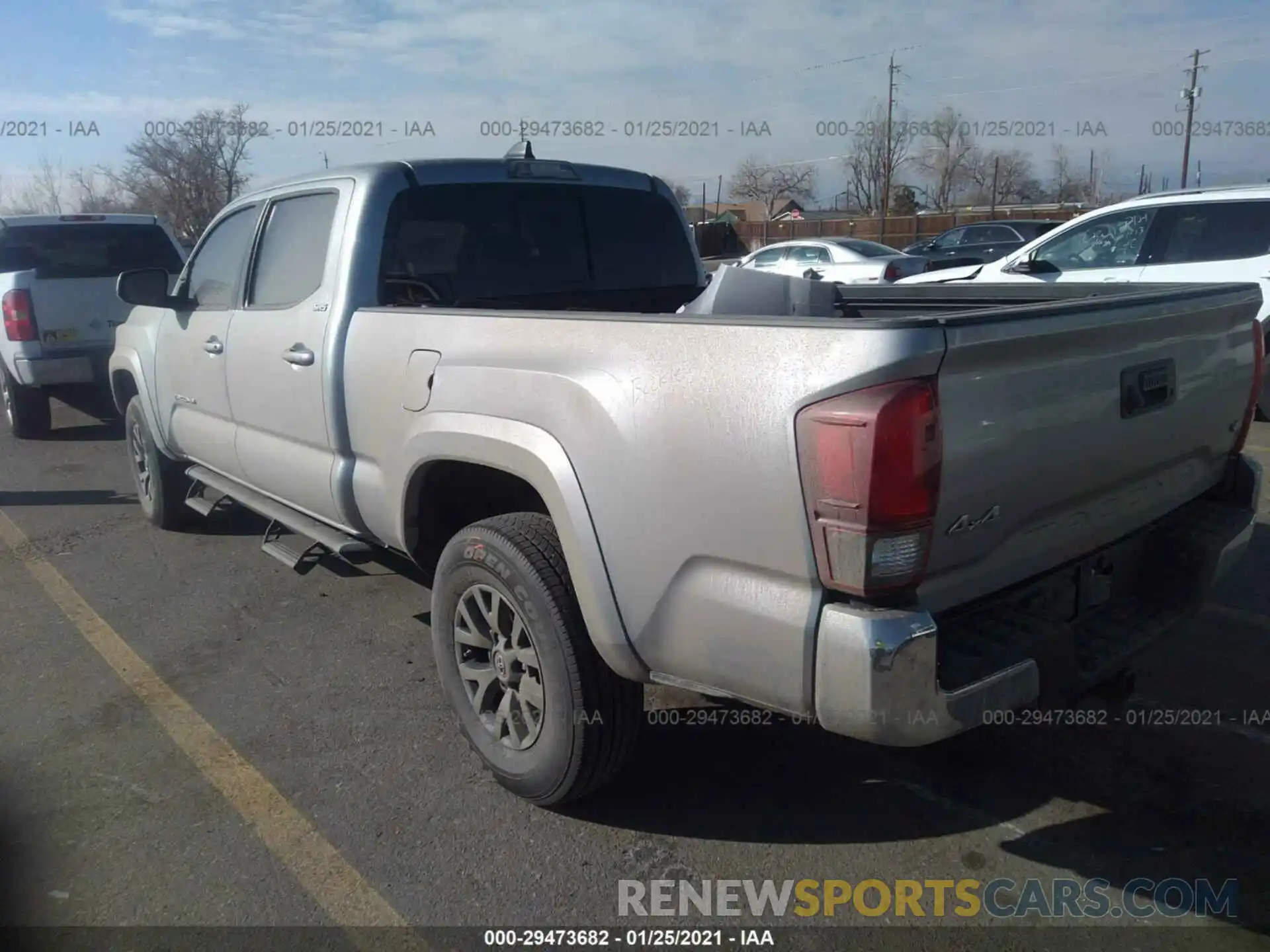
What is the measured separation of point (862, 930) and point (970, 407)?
55.3 inches

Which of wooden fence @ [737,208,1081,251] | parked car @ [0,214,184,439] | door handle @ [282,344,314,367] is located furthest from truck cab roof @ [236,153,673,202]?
wooden fence @ [737,208,1081,251]

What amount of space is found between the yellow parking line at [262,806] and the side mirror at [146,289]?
1637mm

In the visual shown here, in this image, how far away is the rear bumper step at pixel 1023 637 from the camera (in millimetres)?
2252

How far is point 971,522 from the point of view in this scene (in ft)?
7.80

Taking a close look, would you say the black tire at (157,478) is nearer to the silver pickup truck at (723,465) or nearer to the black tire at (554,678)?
the silver pickup truck at (723,465)

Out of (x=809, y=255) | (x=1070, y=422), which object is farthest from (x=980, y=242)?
(x=1070, y=422)

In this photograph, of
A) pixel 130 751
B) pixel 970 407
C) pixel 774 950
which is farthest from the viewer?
pixel 130 751

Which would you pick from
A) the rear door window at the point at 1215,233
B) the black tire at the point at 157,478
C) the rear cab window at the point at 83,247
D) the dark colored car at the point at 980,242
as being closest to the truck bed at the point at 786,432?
the black tire at the point at 157,478

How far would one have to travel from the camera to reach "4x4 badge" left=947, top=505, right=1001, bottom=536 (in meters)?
2.34

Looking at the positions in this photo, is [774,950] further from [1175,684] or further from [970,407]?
[1175,684]

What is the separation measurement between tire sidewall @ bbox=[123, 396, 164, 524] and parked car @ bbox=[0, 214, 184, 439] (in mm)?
2391

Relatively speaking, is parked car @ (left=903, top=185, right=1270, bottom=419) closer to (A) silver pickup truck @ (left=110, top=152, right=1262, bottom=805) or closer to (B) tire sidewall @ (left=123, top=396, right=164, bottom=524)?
(A) silver pickup truck @ (left=110, top=152, right=1262, bottom=805)

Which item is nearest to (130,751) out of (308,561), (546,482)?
(308,561)

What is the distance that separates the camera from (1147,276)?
884 cm
